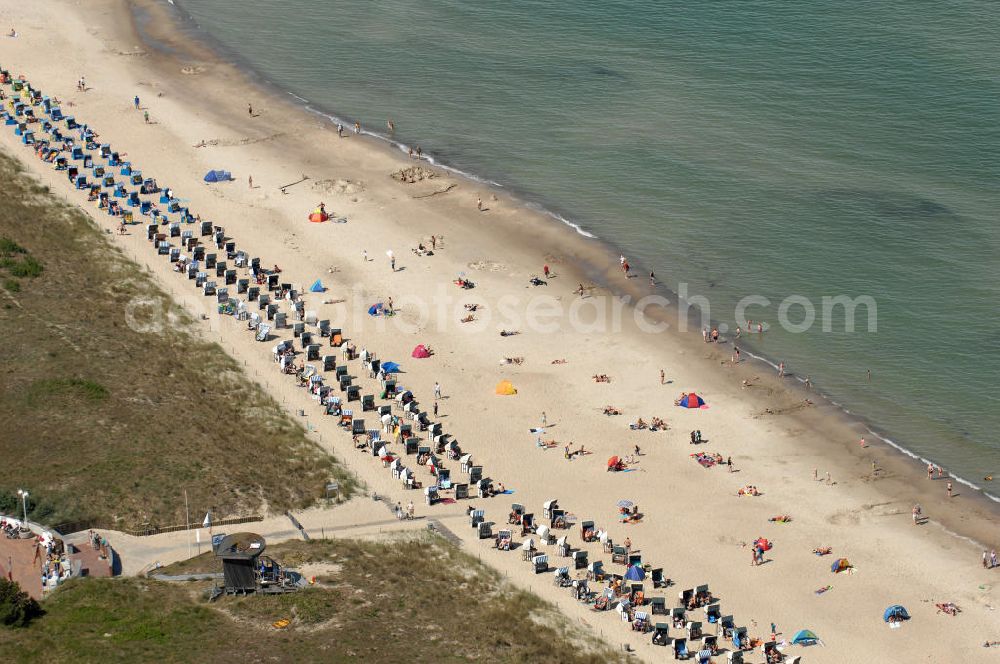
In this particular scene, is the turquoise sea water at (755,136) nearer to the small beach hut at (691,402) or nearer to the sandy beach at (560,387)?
the sandy beach at (560,387)

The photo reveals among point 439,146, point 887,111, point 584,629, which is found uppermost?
point 887,111

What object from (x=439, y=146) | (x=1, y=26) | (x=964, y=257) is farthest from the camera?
(x=1, y=26)

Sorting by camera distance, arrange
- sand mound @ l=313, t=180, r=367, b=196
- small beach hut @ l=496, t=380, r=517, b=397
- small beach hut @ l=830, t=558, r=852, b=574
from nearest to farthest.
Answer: small beach hut @ l=830, t=558, r=852, b=574, small beach hut @ l=496, t=380, r=517, b=397, sand mound @ l=313, t=180, r=367, b=196

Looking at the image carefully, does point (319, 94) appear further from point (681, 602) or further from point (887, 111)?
point (681, 602)

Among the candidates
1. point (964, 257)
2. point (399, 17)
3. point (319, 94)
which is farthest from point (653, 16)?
point (964, 257)

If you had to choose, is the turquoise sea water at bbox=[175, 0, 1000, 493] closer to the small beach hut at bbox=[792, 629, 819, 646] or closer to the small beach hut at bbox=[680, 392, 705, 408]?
the small beach hut at bbox=[680, 392, 705, 408]

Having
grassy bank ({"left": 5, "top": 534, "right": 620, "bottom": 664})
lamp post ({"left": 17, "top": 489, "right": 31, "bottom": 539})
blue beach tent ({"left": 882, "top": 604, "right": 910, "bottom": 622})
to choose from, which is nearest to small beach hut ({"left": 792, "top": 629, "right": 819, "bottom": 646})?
blue beach tent ({"left": 882, "top": 604, "right": 910, "bottom": 622})
